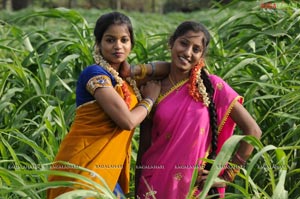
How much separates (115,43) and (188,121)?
42 centimetres

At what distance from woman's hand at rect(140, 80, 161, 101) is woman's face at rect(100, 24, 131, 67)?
0.58 feet

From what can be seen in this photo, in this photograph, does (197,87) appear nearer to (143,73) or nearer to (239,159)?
(143,73)

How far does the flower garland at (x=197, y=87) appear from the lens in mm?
2869

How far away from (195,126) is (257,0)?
71.6 inches

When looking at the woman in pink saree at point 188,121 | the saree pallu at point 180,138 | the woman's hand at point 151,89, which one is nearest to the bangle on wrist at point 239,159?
the woman in pink saree at point 188,121

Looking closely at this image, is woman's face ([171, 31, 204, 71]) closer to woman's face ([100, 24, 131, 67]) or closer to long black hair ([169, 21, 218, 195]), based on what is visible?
long black hair ([169, 21, 218, 195])

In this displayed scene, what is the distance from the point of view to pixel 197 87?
2895mm

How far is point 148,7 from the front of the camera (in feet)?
142

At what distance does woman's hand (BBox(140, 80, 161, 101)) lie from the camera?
2.90 metres

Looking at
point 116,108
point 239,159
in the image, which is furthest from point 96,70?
point 239,159

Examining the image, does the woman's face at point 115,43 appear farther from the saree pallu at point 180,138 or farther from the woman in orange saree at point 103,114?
the saree pallu at point 180,138

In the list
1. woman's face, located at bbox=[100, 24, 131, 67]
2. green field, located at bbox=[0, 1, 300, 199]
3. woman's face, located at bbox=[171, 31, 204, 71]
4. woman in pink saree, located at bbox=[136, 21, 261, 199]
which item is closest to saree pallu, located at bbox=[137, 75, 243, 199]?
woman in pink saree, located at bbox=[136, 21, 261, 199]

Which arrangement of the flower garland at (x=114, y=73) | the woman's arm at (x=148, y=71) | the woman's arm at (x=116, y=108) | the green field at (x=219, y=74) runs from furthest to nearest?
the green field at (x=219, y=74) → the woman's arm at (x=148, y=71) → the flower garland at (x=114, y=73) → the woman's arm at (x=116, y=108)

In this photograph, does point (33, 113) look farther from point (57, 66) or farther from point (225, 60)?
point (225, 60)
